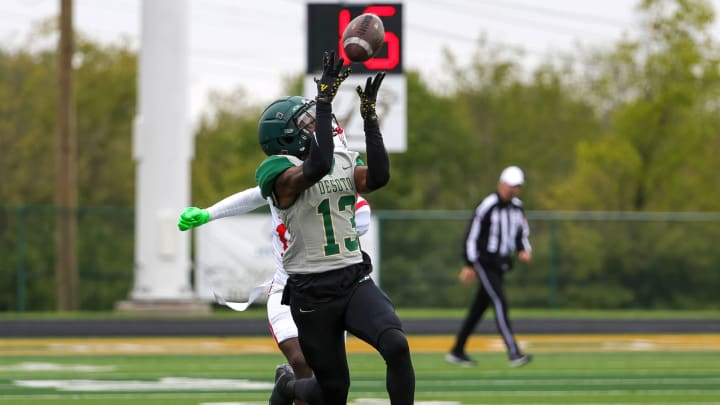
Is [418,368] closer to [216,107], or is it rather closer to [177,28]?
[177,28]

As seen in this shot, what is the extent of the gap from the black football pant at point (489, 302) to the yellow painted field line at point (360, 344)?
2101 mm

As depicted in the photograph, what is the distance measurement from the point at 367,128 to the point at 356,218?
1.17 m

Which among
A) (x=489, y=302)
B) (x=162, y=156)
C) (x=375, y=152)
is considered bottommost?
(x=489, y=302)

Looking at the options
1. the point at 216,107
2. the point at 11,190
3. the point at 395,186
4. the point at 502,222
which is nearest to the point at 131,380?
the point at 502,222

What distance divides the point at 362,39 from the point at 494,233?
23.7ft

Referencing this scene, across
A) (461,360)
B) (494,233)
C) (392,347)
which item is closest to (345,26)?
(494,233)

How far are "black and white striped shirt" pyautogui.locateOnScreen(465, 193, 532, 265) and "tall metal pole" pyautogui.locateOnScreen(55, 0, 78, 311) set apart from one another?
1344cm

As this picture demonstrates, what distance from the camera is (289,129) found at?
24.2ft

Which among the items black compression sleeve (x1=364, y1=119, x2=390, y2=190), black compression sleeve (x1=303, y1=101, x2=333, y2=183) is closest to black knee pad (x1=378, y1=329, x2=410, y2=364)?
black compression sleeve (x1=364, y1=119, x2=390, y2=190)

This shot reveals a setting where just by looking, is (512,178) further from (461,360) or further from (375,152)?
(375,152)

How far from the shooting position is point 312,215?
23.9ft

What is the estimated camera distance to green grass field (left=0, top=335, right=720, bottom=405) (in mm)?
10742

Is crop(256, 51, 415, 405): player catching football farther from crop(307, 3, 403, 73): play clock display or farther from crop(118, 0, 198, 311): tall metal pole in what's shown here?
crop(118, 0, 198, 311): tall metal pole

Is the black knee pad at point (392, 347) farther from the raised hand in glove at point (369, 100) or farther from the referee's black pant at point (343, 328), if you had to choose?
the raised hand in glove at point (369, 100)
